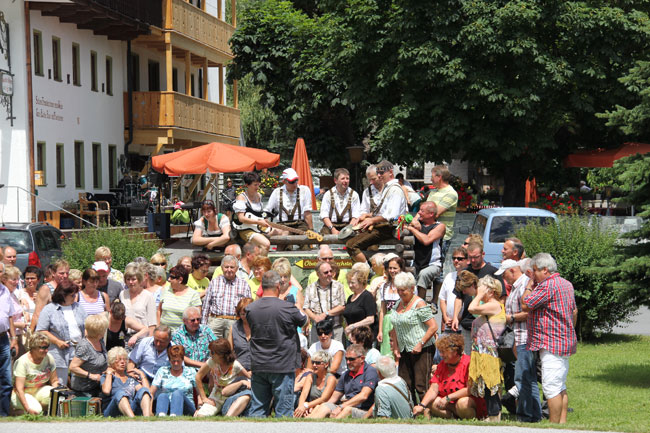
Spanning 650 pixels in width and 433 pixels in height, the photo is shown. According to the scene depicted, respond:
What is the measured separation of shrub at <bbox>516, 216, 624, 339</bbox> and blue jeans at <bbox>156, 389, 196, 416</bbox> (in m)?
8.26

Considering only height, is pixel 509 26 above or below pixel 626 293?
A: above

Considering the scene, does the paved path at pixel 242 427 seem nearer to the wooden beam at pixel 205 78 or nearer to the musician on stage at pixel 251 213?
the musician on stage at pixel 251 213

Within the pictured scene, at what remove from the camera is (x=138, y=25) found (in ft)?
106

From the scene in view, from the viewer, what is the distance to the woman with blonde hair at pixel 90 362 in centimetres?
1071

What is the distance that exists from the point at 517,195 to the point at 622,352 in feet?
51.6

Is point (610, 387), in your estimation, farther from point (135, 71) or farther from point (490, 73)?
point (135, 71)

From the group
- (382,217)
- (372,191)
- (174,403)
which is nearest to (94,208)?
(372,191)

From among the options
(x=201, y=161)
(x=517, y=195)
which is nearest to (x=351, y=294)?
(x=201, y=161)

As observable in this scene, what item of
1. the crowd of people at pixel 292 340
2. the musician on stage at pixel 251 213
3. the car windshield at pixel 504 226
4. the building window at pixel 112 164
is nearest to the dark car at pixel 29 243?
the musician on stage at pixel 251 213

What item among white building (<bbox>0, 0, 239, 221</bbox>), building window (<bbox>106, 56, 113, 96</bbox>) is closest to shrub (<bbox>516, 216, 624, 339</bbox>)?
white building (<bbox>0, 0, 239, 221</bbox>)

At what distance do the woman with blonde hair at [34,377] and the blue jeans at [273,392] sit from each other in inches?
94.2

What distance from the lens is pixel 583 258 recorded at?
1708 centimetres

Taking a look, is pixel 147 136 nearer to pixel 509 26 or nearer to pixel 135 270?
pixel 509 26

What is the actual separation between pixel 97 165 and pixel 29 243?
1480cm
